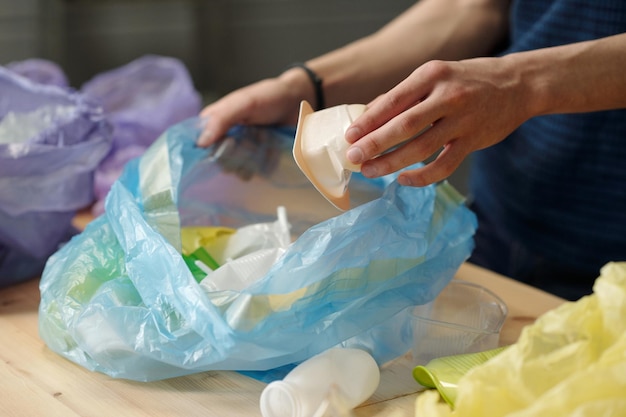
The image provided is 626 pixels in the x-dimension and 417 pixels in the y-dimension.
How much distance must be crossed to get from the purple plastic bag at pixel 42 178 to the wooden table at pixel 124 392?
7.0 inches

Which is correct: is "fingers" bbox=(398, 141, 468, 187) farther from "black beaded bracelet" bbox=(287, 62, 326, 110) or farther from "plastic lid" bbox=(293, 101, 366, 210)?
"black beaded bracelet" bbox=(287, 62, 326, 110)

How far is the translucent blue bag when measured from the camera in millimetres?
672

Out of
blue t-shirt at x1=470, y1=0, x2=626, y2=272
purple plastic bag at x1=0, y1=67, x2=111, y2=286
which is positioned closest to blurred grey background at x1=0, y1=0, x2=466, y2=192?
blue t-shirt at x1=470, y1=0, x2=626, y2=272

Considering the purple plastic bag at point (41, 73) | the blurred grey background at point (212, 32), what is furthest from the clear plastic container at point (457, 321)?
the blurred grey background at point (212, 32)

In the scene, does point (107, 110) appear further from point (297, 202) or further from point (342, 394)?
point (342, 394)

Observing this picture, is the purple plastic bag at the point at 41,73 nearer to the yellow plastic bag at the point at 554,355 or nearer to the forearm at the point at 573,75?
the forearm at the point at 573,75

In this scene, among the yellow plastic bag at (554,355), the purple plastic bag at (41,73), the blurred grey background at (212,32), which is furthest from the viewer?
the blurred grey background at (212,32)

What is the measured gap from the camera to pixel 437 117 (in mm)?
746

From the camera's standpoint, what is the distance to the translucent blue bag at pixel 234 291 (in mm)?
672

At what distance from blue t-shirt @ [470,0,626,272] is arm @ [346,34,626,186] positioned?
23 centimetres

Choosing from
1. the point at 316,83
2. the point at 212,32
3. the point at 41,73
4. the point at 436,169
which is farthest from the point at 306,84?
the point at 212,32

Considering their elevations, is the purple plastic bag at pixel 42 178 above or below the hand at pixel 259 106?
below

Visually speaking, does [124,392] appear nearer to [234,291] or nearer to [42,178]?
[234,291]

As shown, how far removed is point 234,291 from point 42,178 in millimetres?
399
